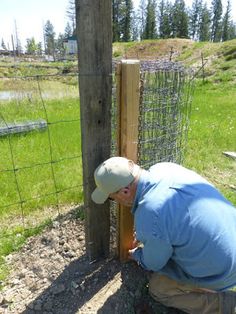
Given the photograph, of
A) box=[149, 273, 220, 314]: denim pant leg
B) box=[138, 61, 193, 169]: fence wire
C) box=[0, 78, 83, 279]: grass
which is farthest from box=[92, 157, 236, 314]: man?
box=[0, 78, 83, 279]: grass

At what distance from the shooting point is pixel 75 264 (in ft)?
10.8

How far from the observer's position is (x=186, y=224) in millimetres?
2277

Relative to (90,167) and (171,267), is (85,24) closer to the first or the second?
(90,167)

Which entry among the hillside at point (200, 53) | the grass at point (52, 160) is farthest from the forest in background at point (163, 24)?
the grass at point (52, 160)

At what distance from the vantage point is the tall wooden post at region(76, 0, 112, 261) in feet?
8.22

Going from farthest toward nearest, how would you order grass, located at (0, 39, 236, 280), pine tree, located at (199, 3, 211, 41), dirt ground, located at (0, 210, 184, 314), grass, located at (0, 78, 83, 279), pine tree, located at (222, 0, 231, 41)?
pine tree, located at (199, 3, 211, 41) → pine tree, located at (222, 0, 231, 41) → grass, located at (0, 39, 236, 280) → grass, located at (0, 78, 83, 279) → dirt ground, located at (0, 210, 184, 314)

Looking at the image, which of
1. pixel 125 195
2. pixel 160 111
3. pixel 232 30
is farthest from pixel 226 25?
pixel 125 195

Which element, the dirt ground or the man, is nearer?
the man

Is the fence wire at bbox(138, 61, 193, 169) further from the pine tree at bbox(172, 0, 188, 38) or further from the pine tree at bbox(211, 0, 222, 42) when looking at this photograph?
the pine tree at bbox(211, 0, 222, 42)

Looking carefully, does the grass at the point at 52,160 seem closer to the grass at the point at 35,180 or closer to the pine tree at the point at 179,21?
the grass at the point at 35,180

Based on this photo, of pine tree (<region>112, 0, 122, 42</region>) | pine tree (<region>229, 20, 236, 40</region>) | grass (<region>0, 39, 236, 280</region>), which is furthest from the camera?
pine tree (<region>229, 20, 236, 40</region>)

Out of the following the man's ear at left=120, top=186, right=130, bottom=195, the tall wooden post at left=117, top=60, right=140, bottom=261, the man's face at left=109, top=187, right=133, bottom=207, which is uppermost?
the tall wooden post at left=117, top=60, right=140, bottom=261

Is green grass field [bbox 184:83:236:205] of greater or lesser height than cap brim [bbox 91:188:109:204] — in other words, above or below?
below

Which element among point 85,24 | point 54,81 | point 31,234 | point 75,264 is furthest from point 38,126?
point 54,81
